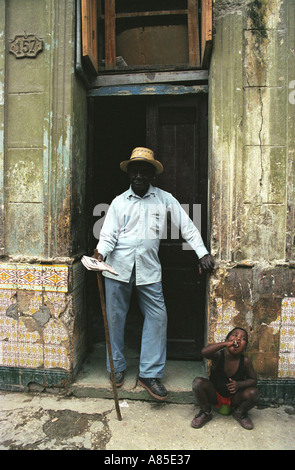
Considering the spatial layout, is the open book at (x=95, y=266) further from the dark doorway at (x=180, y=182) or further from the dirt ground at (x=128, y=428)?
the dirt ground at (x=128, y=428)

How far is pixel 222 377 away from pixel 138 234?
142cm

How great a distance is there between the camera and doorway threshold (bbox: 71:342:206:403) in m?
3.01

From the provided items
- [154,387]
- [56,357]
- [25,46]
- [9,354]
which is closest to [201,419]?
[154,387]

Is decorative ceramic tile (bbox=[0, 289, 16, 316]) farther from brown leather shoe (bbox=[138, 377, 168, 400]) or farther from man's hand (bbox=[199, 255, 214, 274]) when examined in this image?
man's hand (bbox=[199, 255, 214, 274])

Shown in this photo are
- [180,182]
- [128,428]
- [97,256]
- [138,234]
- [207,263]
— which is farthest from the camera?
[180,182]

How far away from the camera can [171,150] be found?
11.5 feet

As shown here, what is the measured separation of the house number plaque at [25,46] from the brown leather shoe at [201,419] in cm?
351

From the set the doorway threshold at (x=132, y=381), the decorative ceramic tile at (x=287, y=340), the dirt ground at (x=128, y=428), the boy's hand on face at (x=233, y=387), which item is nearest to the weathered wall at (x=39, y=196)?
the doorway threshold at (x=132, y=381)

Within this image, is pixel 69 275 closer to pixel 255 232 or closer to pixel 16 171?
pixel 16 171

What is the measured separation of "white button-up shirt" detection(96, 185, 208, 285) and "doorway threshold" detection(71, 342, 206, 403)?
98 cm

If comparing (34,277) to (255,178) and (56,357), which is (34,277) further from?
(255,178)

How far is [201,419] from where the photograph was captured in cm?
263

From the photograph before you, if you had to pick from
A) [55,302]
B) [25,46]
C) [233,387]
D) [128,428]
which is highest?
[25,46]
